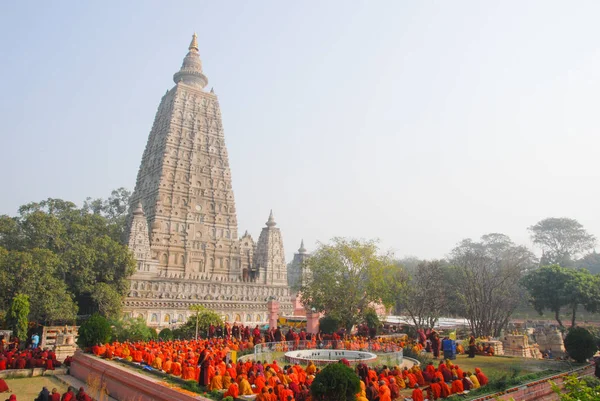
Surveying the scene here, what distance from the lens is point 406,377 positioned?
1482 centimetres

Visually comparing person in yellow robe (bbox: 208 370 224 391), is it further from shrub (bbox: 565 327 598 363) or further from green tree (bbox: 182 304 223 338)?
green tree (bbox: 182 304 223 338)

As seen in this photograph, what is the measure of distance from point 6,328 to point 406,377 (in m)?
26.1

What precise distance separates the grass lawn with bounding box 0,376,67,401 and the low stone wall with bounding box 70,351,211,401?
99cm

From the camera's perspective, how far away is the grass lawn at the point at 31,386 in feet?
51.7

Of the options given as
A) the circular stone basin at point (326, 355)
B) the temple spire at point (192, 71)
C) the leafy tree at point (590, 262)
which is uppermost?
the temple spire at point (192, 71)

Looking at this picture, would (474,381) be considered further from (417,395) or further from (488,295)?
(488,295)

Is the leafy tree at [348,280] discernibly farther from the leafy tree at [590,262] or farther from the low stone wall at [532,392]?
the leafy tree at [590,262]

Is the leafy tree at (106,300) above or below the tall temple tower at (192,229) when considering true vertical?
below

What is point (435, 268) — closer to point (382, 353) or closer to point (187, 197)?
point (382, 353)

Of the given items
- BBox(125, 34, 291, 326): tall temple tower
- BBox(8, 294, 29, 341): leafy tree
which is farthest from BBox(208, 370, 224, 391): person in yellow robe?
BBox(125, 34, 291, 326): tall temple tower

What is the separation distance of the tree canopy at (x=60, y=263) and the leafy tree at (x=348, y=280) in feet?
52.1

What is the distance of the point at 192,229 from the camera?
162 ft

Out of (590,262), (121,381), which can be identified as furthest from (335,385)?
(590,262)

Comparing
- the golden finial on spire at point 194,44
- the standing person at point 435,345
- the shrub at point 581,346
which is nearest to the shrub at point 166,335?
the standing person at point 435,345
